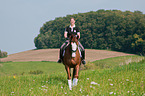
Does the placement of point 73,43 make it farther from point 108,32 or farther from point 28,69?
point 108,32

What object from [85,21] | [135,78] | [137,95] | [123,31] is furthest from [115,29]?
[137,95]

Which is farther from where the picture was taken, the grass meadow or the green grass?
the green grass

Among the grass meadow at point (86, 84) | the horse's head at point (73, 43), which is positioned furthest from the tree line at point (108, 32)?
the horse's head at point (73, 43)

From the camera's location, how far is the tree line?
51219 mm

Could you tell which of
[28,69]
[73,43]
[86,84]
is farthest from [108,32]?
[73,43]

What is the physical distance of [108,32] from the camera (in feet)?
190

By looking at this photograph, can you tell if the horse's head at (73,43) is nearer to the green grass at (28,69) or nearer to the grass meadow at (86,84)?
the grass meadow at (86,84)

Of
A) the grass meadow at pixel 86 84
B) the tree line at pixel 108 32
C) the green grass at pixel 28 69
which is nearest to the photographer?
the grass meadow at pixel 86 84

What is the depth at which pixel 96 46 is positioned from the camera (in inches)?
2308

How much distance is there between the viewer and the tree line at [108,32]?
51219 millimetres

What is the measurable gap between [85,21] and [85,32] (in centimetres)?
664

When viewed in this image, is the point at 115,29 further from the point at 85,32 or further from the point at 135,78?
the point at 135,78

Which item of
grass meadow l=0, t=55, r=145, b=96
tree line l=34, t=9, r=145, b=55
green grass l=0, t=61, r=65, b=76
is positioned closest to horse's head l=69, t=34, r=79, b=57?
grass meadow l=0, t=55, r=145, b=96

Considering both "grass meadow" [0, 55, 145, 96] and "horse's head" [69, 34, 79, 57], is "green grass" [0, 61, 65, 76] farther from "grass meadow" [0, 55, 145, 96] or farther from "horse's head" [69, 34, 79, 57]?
"horse's head" [69, 34, 79, 57]
